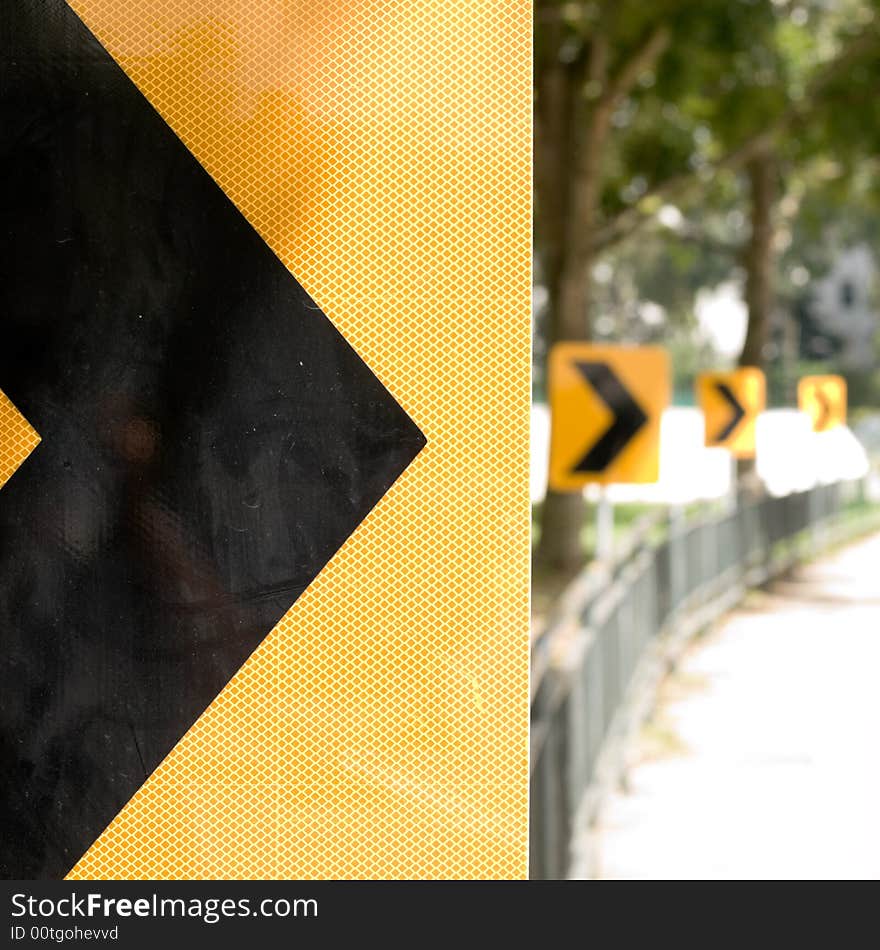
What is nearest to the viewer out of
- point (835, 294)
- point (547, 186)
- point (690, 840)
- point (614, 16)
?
point (690, 840)

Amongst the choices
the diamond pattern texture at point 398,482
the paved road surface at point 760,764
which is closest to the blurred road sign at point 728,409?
the paved road surface at point 760,764

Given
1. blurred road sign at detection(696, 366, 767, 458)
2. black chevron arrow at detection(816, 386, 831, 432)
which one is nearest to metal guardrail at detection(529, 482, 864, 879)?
blurred road sign at detection(696, 366, 767, 458)

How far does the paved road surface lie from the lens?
22.3 feet

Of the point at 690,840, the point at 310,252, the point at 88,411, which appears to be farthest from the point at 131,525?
the point at 690,840

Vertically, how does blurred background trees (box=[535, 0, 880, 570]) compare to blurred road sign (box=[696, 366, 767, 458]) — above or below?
above

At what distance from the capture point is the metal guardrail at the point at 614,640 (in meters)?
4.94

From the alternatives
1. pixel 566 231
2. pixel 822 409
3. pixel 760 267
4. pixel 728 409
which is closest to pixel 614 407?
pixel 728 409

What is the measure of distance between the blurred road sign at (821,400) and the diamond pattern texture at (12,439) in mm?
16008

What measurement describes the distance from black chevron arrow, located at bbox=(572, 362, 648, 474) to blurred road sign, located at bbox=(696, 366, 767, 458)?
17.9 ft

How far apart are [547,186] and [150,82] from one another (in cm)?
1266

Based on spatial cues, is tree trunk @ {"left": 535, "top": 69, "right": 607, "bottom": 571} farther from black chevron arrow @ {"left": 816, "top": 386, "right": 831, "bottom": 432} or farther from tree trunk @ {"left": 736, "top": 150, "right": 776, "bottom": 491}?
tree trunk @ {"left": 736, "top": 150, "right": 776, "bottom": 491}

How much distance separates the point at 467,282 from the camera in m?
1.41
